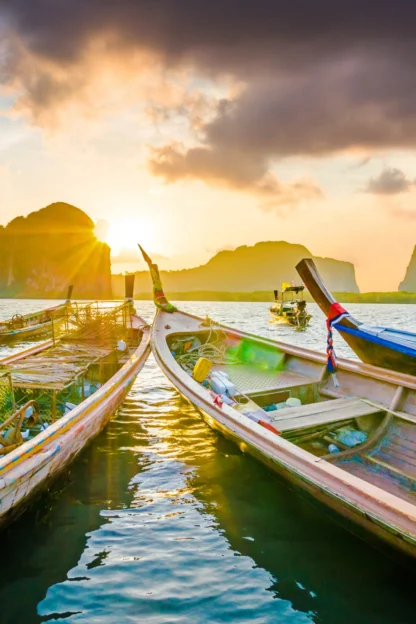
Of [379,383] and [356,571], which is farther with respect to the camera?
[379,383]

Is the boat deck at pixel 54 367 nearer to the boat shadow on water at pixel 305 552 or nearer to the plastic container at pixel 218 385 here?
the plastic container at pixel 218 385

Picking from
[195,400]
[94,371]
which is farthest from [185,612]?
[94,371]

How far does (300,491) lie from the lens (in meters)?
5.20

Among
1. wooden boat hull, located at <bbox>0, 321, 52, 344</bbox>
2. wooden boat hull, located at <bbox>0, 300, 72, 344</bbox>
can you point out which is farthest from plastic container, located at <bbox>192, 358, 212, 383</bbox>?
wooden boat hull, located at <bbox>0, 321, 52, 344</bbox>

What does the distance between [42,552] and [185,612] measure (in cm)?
188

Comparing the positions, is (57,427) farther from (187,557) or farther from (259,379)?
(259,379)

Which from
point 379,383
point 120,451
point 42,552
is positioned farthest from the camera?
point 120,451

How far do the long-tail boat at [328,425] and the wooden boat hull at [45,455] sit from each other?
74.0 inches

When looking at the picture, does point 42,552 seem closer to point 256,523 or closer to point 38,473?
point 38,473

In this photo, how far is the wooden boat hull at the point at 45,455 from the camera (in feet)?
13.9

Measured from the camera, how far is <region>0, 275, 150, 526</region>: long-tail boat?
451 cm

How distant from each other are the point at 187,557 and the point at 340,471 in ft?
6.99

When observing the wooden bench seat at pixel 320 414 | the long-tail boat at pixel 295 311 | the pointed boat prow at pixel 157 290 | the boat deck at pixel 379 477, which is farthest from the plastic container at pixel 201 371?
the long-tail boat at pixel 295 311

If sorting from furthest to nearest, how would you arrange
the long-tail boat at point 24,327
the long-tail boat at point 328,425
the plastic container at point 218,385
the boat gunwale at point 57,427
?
the long-tail boat at point 24,327
the plastic container at point 218,385
the boat gunwale at point 57,427
the long-tail boat at point 328,425
